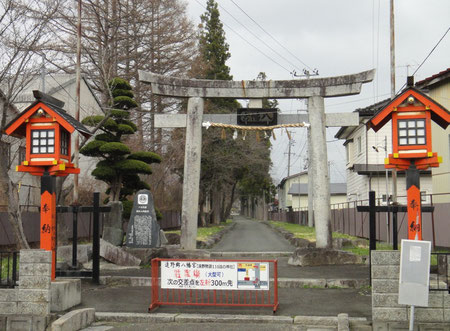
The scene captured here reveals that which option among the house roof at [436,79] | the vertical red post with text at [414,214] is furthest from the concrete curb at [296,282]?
the house roof at [436,79]

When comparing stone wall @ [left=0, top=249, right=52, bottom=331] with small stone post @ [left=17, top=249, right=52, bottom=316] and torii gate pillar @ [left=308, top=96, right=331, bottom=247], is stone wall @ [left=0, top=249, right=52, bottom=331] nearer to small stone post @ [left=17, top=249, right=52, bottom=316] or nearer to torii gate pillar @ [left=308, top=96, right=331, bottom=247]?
small stone post @ [left=17, top=249, right=52, bottom=316]

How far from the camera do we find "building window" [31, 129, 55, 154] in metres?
10.1

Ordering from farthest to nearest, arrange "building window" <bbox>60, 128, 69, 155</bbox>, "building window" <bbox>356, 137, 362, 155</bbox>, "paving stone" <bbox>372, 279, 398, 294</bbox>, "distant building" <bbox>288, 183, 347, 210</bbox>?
1. "distant building" <bbox>288, 183, 347, 210</bbox>
2. "building window" <bbox>356, 137, 362, 155</bbox>
3. "building window" <bbox>60, 128, 69, 155</bbox>
4. "paving stone" <bbox>372, 279, 398, 294</bbox>

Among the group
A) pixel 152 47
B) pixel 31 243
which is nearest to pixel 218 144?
pixel 152 47

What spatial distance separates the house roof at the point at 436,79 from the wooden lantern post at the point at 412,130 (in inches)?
453

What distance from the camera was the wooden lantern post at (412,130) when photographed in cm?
→ 927

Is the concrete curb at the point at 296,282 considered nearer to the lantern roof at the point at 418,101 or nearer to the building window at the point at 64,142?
the building window at the point at 64,142

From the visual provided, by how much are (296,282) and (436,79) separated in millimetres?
12657

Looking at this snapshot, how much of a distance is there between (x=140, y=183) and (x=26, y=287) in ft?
44.4

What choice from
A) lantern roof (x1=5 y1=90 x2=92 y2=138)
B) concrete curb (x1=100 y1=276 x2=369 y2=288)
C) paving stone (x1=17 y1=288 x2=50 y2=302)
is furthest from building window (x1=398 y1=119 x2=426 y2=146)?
paving stone (x1=17 y1=288 x2=50 y2=302)

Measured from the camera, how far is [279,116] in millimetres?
17578

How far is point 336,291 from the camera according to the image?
1177cm

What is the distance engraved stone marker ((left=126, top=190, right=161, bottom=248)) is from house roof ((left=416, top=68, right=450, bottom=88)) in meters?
12.9

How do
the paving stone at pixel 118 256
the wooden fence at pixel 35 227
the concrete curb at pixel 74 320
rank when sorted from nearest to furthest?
1. the concrete curb at pixel 74 320
2. the paving stone at pixel 118 256
3. the wooden fence at pixel 35 227
